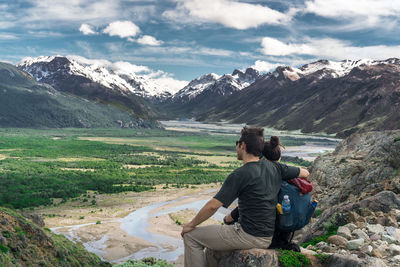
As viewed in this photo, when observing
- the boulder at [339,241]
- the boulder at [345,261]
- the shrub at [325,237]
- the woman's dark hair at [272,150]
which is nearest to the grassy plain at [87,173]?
the shrub at [325,237]

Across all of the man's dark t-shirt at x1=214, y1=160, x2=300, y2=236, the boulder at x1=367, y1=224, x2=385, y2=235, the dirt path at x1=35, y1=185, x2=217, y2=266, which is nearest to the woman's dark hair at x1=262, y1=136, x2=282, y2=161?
the man's dark t-shirt at x1=214, y1=160, x2=300, y2=236

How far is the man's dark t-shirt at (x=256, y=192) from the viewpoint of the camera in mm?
7027

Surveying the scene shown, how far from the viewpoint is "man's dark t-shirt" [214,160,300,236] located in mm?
7027

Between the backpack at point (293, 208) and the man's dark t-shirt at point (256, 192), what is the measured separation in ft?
0.52

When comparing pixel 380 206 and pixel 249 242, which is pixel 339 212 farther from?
pixel 249 242

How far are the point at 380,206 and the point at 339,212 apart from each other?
1350 millimetres

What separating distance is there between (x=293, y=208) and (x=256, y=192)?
0.91 meters

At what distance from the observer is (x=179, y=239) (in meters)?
37.5

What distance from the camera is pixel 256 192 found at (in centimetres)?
718

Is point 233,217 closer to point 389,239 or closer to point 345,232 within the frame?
point 345,232

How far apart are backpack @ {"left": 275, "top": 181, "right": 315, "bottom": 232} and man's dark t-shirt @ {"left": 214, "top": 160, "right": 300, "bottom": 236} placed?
16 centimetres

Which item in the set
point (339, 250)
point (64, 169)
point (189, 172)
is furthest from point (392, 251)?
point (64, 169)

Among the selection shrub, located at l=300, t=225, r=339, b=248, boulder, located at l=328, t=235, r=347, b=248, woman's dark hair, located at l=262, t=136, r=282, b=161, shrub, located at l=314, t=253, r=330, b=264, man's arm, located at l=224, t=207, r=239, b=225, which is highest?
woman's dark hair, located at l=262, t=136, r=282, b=161

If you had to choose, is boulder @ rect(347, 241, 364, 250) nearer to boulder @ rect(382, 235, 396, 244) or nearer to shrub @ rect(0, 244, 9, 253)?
boulder @ rect(382, 235, 396, 244)
